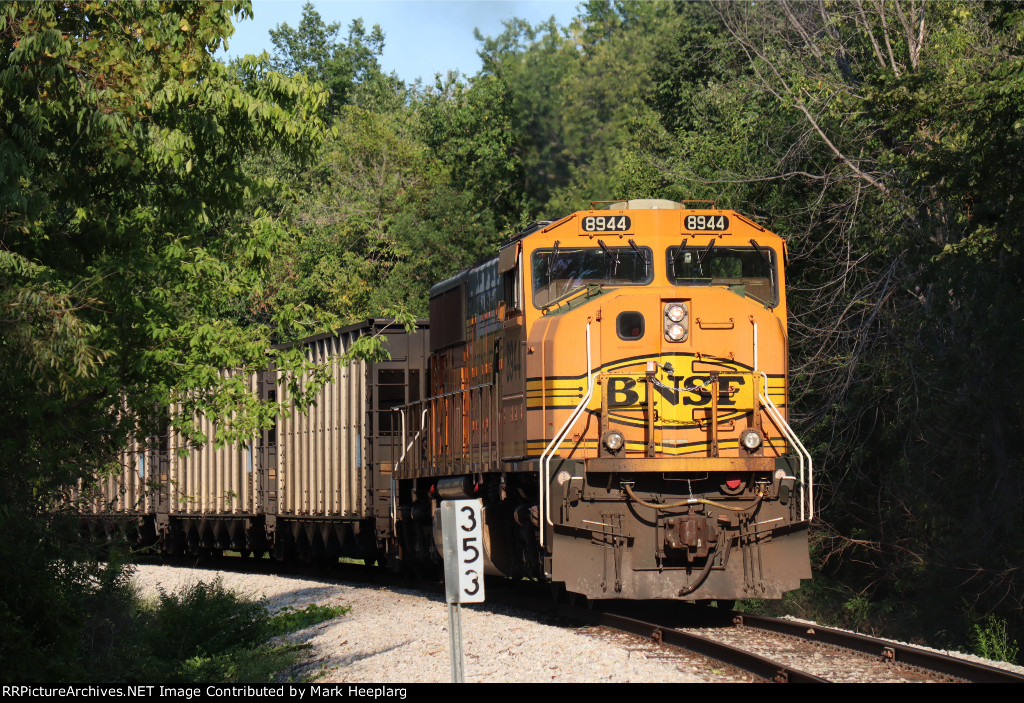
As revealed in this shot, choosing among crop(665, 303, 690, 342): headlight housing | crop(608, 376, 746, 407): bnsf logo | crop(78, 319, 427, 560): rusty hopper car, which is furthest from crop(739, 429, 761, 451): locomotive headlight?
crop(78, 319, 427, 560): rusty hopper car

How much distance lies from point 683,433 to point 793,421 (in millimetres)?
9709

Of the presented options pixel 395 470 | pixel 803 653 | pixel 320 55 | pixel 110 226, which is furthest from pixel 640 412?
pixel 320 55

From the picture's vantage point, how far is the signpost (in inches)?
296

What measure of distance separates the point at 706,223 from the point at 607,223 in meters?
1.15

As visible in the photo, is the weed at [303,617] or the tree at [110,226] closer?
the tree at [110,226]

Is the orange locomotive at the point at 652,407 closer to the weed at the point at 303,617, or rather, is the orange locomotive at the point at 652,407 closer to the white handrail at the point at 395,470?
the weed at the point at 303,617

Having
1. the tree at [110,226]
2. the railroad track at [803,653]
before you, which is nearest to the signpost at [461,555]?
the railroad track at [803,653]

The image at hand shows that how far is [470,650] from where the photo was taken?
11.6 metres

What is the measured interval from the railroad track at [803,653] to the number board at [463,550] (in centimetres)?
333

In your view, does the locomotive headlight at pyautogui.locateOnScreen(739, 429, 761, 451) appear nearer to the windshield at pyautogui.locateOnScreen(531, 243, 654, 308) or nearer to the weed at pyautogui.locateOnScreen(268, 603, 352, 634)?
the windshield at pyautogui.locateOnScreen(531, 243, 654, 308)

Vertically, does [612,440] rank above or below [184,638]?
above

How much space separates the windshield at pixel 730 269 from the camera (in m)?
13.5

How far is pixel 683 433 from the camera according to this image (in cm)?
1296

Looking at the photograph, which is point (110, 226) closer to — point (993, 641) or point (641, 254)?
point (641, 254)
